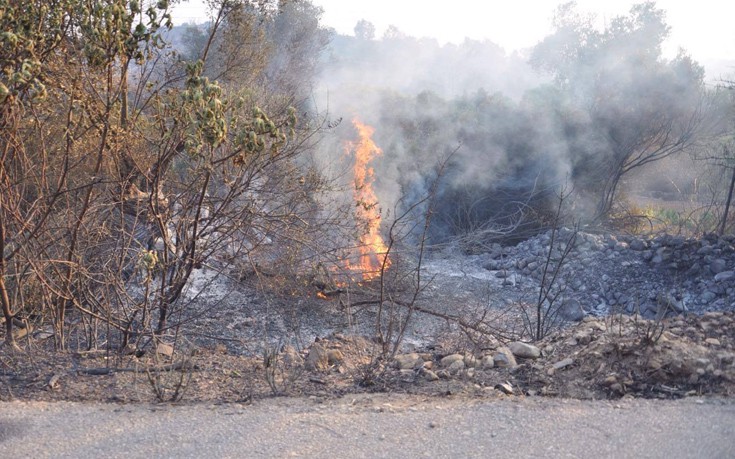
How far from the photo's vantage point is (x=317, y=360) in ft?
19.4

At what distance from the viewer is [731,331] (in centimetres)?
619

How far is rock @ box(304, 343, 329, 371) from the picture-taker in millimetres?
5805

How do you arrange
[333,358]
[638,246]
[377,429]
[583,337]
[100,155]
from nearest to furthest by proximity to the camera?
[377,429] → [100,155] → [583,337] → [333,358] → [638,246]

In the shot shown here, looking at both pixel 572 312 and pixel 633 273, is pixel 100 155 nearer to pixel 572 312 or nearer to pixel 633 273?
pixel 572 312

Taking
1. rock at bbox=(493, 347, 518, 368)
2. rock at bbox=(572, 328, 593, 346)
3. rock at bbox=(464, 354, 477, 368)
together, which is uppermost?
rock at bbox=(572, 328, 593, 346)

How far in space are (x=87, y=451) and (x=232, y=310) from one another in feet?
18.1

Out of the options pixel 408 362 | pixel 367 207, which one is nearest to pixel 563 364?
pixel 408 362

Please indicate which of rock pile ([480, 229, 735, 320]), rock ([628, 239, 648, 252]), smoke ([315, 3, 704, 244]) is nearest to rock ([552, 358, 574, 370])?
rock pile ([480, 229, 735, 320])

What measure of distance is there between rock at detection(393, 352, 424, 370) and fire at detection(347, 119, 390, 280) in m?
3.37

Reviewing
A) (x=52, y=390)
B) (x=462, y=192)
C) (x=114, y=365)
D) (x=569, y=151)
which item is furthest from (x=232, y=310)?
(x=569, y=151)

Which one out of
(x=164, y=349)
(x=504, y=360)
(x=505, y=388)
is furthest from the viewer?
(x=164, y=349)

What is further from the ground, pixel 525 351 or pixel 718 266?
pixel 525 351

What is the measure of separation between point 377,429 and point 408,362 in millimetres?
1736

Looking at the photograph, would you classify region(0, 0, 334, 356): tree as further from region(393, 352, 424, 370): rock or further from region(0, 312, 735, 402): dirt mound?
region(393, 352, 424, 370): rock
